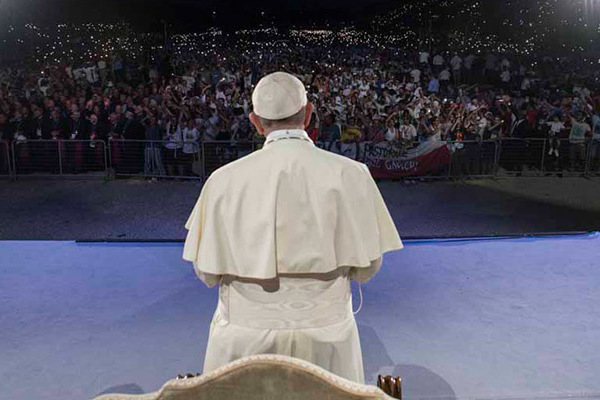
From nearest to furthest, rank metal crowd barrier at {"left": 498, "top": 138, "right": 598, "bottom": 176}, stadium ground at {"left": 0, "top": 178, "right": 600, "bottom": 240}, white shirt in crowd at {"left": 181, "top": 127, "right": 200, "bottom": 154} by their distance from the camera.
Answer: stadium ground at {"left": 0, "top": 178, "right": 600, "bottom": 240}
white shirt in crowd at {"left": 181, "top": 127, "right": 200, "bottom": 154}
metal crowd barrier at {"left": 498, "top": 138, "right": 598, "bottom": 176}

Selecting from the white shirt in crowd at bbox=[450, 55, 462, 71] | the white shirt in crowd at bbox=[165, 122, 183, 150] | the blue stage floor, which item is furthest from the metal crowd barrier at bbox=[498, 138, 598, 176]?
the white shirt in crowd at bbox=[165, 122, 183, 150]

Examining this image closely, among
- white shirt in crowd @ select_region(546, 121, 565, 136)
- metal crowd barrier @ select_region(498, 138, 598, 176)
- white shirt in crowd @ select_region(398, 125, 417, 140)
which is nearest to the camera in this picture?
white shirt in crowd @ select_region(398, 125, 417, 140)

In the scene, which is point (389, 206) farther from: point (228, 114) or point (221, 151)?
point (228, 114)

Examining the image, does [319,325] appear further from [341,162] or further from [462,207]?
[462,207]

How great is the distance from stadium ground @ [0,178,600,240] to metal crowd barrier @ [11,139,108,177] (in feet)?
1.01

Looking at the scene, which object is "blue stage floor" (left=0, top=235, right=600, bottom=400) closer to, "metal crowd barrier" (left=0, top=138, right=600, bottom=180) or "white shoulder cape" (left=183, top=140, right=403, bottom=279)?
"white shoulder cape" (left=183, top=140, right=403, bottom=279)

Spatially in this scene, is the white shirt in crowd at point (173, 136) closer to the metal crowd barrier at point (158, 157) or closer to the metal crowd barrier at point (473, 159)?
the metal crowd barrier at point (158, 157)

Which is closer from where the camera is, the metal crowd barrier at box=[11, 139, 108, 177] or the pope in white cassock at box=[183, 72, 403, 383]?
the pope in white cassock at box=[183, 72, 403, 383]

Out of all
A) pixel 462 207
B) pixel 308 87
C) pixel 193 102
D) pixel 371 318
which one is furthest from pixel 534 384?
pixel 308 87

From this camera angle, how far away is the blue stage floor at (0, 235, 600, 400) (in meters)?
3.45

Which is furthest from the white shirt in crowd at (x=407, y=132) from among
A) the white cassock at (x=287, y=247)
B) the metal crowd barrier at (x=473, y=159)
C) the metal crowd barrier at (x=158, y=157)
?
the white cassock at (x=287, y=247)

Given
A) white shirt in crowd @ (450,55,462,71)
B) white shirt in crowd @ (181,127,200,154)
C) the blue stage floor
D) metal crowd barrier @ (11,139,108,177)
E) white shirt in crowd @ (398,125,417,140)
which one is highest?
white shirt in crowd @ (450,55,462,71)

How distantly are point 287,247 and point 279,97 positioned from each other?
512mm

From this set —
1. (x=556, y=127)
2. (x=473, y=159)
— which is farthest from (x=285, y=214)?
(x=556, y=127)
